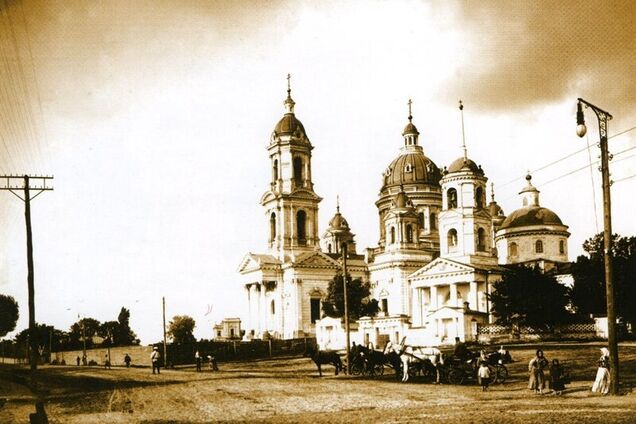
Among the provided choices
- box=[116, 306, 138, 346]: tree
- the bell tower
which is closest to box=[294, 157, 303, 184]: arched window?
the bell tower

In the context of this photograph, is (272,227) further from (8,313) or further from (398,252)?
(8,313)

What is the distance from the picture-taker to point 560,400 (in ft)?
75.0

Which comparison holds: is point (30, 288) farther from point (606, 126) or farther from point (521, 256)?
point (521, 256)

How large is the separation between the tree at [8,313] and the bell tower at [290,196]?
98.9 ft

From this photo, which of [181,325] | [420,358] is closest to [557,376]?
[420,358]

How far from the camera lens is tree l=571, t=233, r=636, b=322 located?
5484 cm

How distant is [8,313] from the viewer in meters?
90.4

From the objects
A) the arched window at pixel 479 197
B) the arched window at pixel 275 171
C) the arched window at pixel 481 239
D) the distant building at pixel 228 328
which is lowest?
the distant building at pixel 228 328

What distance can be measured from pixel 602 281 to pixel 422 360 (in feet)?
105

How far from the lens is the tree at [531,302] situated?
5747cm

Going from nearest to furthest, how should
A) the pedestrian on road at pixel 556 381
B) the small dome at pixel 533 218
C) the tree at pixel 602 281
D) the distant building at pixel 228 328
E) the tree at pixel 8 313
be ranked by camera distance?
the pedestrian on road at pixel 556 381 → the tree at pixel 602 281 → the small dome at pixel 533 218 → the tree at pixel 8 313 → the distant building at pixel 228 328

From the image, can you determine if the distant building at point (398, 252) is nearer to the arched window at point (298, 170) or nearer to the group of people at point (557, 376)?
the arched window at point (298, 170)

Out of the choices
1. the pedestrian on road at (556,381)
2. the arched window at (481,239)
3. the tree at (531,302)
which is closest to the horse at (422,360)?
the pedestrian on road at (556,381)

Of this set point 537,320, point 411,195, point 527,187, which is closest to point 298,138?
point 411,195
